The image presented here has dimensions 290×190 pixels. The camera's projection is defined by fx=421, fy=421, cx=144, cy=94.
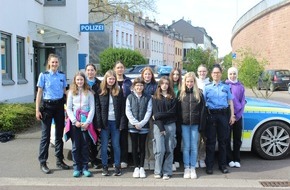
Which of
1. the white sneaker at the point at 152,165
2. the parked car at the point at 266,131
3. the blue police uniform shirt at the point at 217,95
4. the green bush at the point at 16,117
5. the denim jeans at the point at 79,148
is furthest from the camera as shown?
the green bush at the point at 16,117

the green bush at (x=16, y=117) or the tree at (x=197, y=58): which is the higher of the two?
the tree at (x=197, y=58)

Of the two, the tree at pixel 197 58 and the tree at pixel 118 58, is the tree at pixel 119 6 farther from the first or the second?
the tree at pixel 197 58

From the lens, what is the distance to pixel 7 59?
14.7 metres

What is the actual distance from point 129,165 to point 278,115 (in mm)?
2889

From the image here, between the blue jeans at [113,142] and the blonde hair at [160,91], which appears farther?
the blue jeans at [113,142]

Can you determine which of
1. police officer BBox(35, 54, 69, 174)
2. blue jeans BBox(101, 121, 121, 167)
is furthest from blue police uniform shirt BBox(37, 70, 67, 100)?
blue jeans BBox(101, 121, 121, 167)

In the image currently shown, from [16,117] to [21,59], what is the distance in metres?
6.44

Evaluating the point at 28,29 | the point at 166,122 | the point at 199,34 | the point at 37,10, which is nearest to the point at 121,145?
the point at 166,122

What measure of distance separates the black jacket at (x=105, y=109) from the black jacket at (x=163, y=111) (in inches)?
→ 22.3

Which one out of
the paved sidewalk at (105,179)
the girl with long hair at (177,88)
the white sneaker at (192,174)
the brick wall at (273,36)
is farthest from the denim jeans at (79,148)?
the brick wall at (273,36)

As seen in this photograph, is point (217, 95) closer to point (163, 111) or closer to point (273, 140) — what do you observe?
point (163, 111)

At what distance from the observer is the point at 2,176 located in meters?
6.91

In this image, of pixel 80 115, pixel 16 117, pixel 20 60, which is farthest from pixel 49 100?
pixel 20 60

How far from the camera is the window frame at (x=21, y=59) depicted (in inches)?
634
